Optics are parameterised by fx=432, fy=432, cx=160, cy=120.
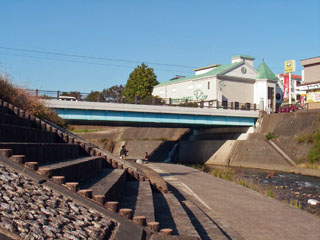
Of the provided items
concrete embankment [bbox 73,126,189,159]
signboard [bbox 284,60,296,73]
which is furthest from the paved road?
signboard [bbox 284,60,296,73]

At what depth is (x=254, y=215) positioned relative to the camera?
42.3 ft

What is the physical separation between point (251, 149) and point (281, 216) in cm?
3403

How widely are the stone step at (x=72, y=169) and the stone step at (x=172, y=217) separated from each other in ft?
6.26

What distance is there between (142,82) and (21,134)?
71.6 m

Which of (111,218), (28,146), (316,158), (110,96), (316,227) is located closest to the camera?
(111,218)

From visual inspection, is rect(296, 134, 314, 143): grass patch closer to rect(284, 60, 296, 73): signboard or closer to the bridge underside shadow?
the bridge underside shadow

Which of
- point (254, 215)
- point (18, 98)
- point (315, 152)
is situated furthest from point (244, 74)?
point (254, 215)

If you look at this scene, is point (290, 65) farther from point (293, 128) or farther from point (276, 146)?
point (276, 146)

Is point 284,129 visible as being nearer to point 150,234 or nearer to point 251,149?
point 251,149

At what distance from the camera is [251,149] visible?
46.5 m

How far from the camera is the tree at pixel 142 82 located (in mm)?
81938

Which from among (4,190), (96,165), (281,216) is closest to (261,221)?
(281,216)

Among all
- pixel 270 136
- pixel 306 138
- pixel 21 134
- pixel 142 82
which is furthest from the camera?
pixel 142 82

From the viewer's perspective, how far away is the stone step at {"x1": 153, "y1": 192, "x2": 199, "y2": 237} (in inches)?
312
